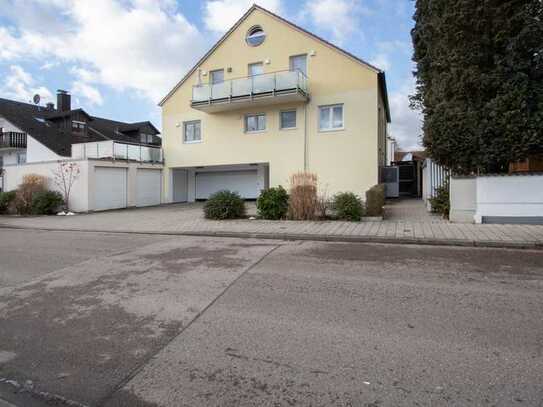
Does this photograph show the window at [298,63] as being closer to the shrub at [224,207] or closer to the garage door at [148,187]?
the shrub at [224,207]

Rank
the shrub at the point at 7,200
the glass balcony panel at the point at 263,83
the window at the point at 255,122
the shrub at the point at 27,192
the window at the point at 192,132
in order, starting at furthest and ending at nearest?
the window at the point at 192,132 → the window at the point at 255,122 → the shrub at the point at 7,200 → the shrub at the point at 27,192 → the glass balcony panel at the point at 263,83

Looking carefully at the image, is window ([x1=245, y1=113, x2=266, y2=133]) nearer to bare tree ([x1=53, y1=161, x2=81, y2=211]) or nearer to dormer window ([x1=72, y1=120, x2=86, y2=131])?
bare tree ([x1=53, y1=161, x2=81, y2=211])

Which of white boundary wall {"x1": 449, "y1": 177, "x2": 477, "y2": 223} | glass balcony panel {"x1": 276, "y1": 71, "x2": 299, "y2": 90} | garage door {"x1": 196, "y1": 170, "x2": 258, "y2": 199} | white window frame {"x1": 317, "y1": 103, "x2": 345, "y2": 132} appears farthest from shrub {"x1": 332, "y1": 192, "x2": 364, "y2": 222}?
garage door {"x1": 196, "y1": 170, "x2": 258, "y2": 199}

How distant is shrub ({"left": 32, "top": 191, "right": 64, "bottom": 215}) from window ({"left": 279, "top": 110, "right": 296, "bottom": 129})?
41.1 feet

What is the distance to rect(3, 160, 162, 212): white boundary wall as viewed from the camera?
60.6 ft

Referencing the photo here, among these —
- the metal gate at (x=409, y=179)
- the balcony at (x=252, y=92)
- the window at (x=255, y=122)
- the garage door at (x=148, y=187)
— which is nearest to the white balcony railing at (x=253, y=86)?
the balcony at (x=252, y=92)

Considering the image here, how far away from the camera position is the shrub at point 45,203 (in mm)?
18078

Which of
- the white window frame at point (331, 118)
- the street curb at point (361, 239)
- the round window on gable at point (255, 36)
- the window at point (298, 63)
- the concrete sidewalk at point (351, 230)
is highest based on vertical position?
the round window on gable at point (255, 36)

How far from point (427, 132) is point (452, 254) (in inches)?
207

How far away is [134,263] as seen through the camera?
709 centimetres

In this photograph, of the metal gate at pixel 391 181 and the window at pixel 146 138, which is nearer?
the metal gate at pixel 391 181

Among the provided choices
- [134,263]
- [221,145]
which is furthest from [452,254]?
[221,145]

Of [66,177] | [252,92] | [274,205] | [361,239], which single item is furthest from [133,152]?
[361,239]

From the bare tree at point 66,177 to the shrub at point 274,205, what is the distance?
1132 cm
